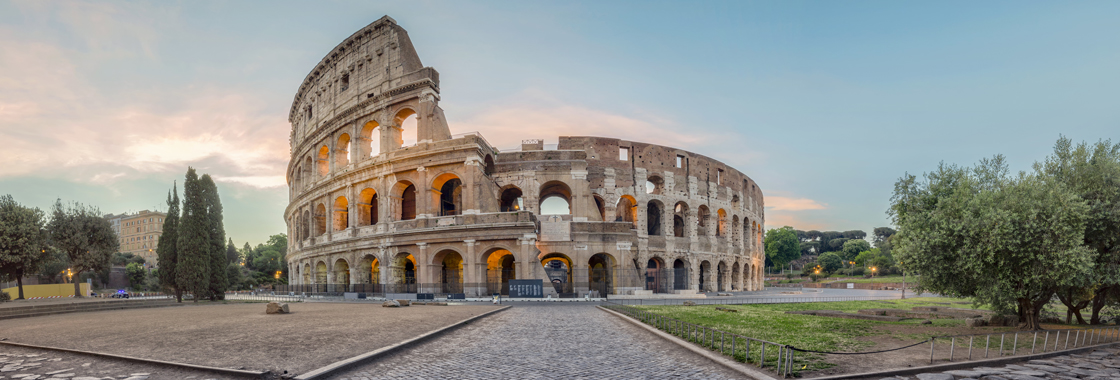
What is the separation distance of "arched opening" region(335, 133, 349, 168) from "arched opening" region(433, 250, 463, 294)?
37.9ft

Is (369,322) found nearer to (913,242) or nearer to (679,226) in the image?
(913,242)

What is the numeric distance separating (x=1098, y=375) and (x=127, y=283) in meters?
85.6

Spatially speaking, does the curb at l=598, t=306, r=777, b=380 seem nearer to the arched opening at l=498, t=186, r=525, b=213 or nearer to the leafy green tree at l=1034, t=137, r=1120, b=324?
the leafy green tree at l=1034, t=137, r=1120, b=324

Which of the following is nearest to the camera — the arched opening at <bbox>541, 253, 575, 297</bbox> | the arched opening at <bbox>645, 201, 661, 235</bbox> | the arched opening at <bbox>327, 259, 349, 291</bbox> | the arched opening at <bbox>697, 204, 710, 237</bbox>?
the arched opening at <bbox>541, 253, 575, 297</bbox>

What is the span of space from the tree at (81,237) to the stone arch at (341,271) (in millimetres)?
18207

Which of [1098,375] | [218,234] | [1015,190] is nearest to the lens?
[1098,375]

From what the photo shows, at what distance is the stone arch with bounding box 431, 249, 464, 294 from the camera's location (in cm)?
3316

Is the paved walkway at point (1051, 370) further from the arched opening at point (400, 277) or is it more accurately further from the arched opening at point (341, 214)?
the arched opening at point (341, 214)

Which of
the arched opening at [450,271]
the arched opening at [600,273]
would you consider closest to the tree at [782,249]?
the arched opening at [600,273]

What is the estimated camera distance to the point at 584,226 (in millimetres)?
35562

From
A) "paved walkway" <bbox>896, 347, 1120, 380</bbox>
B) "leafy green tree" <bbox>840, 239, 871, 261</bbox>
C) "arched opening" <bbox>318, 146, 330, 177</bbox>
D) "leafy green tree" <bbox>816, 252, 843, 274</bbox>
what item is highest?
"arched opening" <bbox>318, 146, 330, 177</bbox>

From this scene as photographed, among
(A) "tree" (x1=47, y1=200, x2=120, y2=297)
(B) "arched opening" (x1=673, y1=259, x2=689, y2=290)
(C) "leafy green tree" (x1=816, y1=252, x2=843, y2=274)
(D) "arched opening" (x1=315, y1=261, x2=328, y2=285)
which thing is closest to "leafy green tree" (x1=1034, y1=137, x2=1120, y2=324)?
(B) "arched opening" (x1=673, y1=259, x2=689, y2=290)

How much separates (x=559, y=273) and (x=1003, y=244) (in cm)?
4959

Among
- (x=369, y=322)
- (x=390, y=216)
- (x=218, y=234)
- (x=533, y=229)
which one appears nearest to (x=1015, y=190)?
(x=369, y=322)
